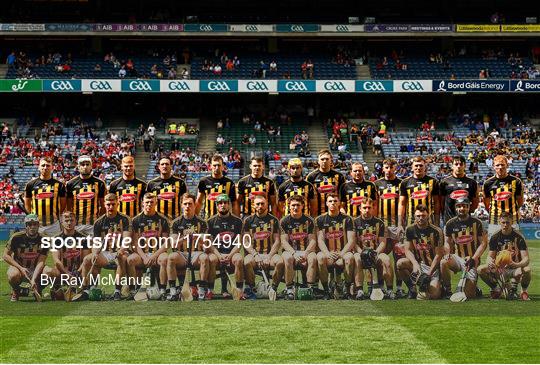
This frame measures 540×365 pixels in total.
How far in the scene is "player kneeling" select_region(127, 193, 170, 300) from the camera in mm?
9820

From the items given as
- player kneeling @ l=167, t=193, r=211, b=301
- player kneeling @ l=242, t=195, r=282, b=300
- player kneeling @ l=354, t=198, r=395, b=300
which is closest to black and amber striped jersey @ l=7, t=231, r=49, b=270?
player kneeling @ l=167, t=193, r=211, b=301

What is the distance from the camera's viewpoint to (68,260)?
9.81 metres

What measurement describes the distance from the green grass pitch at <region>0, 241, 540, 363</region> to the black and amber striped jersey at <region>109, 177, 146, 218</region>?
1.53m

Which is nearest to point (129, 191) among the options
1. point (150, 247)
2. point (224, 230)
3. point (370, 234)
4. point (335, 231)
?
point (150, 247)

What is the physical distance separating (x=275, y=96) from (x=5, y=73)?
12.7 meters

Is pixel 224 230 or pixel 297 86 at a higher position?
pixel 297 86

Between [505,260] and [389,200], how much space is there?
195 cm

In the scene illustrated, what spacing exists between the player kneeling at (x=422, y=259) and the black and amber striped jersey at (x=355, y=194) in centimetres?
104

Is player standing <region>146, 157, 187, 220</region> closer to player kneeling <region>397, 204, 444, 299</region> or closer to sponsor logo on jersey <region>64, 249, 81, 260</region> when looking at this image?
sponsor logo on jersey <region>64, 249, 81, 260</region>

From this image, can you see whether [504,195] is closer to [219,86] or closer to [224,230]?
[224,230]

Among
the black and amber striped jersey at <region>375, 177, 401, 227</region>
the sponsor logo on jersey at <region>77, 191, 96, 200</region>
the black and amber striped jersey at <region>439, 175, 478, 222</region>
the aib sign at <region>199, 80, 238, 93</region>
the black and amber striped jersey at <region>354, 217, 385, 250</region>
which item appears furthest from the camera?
the aib sign at <region>199, 80, 238, 93</region>

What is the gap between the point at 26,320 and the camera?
9.27 m
